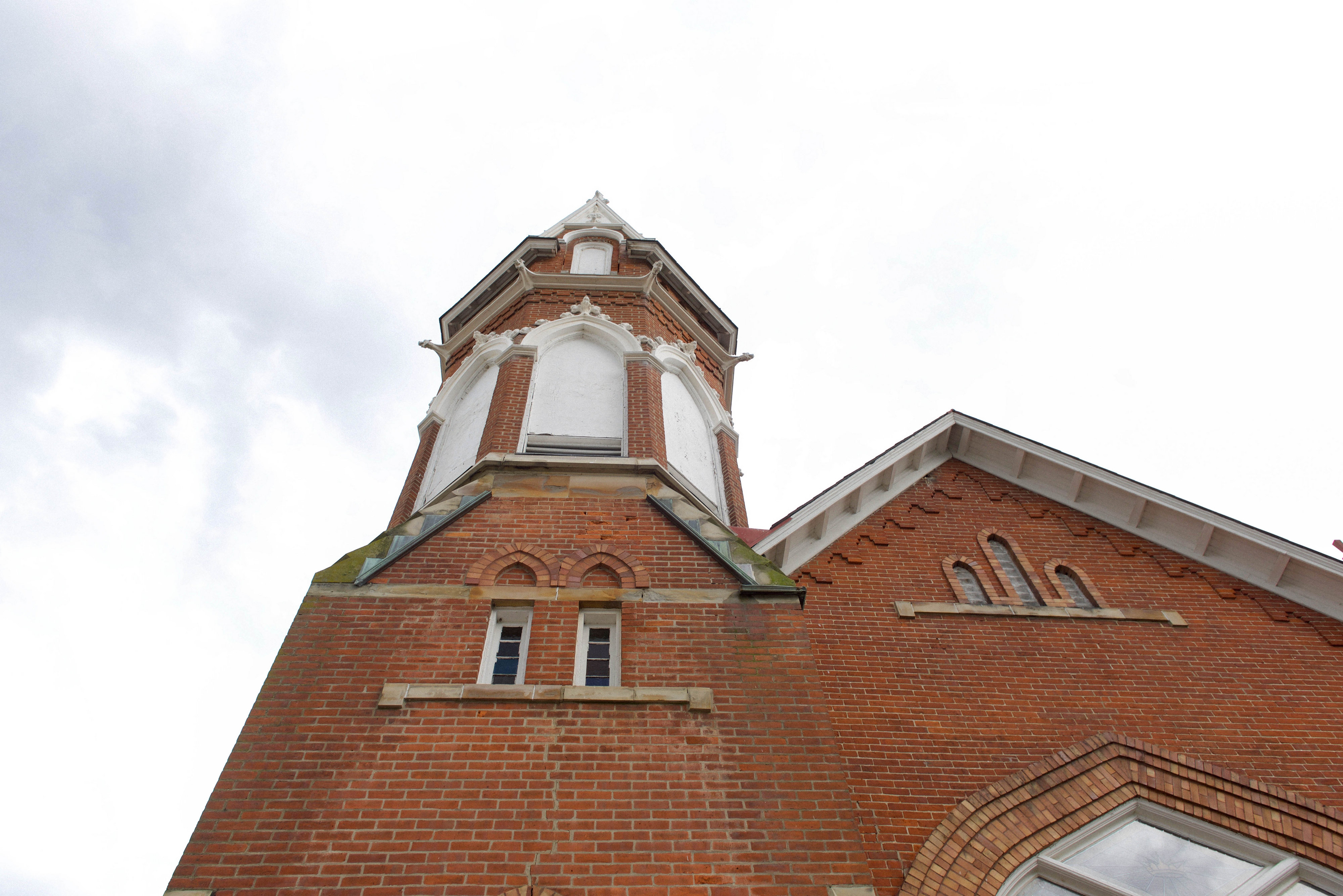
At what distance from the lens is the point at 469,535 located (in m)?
8.30

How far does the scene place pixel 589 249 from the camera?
16141mm

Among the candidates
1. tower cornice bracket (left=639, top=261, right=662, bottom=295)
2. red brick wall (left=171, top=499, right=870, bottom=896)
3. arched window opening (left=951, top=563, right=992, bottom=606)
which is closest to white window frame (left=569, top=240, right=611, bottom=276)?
tower cornice bracket (left=639, top=261, right=662, bottom=295)

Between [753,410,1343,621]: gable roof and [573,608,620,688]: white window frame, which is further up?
[753,410,1343,621]: gable roof

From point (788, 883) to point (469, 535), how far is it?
430 centimetres

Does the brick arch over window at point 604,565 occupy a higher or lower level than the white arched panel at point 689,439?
lower

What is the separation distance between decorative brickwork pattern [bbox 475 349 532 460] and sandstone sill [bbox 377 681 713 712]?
348 cm

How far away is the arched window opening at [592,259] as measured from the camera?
15484 mm

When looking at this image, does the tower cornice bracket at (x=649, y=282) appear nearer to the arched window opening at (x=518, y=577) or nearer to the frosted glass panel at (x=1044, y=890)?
the arched window opening at (x=518, y=577)

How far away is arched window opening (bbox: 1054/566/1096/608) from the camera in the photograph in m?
9.62

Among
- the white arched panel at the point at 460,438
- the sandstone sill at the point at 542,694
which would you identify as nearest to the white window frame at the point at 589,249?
the white arched panel at the point at 460,438

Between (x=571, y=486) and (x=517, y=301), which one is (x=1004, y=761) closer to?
(x=571, y=486)

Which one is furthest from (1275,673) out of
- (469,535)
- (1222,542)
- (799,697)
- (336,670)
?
(336,670)

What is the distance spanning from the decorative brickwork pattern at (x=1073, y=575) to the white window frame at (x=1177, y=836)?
2.72 meters

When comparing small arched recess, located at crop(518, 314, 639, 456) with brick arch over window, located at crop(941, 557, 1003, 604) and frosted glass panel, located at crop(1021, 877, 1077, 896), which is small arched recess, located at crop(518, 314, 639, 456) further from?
frosted glass panel, located at crop(1021, 877, 1077, 896)
